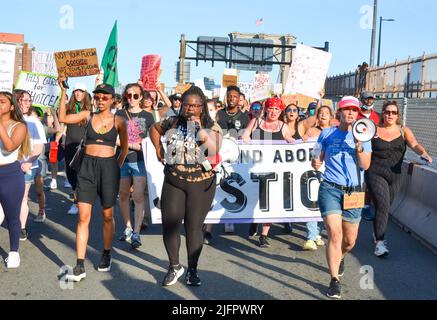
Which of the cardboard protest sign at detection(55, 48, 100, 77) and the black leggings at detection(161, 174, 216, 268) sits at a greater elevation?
the cardboard protest sign at detection(55, 48, 100, 77)

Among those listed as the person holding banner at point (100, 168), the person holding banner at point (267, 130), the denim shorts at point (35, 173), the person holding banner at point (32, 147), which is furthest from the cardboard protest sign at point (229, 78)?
the person holding banner at point (100, 168)

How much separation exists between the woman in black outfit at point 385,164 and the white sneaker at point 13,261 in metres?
4.08

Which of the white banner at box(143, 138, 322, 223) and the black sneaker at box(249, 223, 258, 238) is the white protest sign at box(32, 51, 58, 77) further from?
the black sneaker at box(249, 223, 258, 238)

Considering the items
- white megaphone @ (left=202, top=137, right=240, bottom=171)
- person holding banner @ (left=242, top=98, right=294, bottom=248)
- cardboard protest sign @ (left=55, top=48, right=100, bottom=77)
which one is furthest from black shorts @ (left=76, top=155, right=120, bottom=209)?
cardboard protest sign @ (left=55, top=48, right=100, bottom=77)

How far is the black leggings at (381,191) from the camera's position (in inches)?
269

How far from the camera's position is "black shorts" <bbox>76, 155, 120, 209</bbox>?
551 cm

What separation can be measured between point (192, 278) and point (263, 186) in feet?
8.17

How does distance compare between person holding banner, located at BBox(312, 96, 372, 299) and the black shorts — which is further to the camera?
the black shorts

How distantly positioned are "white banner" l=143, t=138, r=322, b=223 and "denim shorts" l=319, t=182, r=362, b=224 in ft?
6.65

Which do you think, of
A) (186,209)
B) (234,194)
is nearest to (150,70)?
(234,194)

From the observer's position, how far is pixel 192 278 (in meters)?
5.26

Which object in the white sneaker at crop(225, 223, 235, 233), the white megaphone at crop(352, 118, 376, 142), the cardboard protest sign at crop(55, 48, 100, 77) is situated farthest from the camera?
the cardboard protest sign at crop(55, 48, 100, 77)

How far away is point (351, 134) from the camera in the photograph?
17.4 ft

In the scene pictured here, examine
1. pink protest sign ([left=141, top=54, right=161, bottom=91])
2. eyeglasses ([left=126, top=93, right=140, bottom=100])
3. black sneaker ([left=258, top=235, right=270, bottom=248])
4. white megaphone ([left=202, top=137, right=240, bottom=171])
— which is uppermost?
pink protest sign ([left=141, top=54, right=161, bottom=91])
